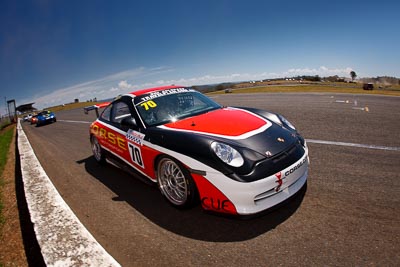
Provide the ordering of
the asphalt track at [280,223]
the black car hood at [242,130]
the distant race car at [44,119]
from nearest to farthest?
the asphalt track at [280,223]
the black car hood at [242,130]
the distant race car at [44,119]

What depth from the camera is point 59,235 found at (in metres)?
2.59

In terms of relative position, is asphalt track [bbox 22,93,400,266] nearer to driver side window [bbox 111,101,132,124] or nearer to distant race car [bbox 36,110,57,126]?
driver side window [bbox 111,101,132,124]

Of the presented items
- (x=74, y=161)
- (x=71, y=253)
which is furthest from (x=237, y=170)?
(x=74, y=161)

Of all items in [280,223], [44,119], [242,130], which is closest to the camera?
[280,223]

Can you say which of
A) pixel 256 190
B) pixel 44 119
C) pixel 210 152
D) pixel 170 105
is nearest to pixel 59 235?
pixel 210 152

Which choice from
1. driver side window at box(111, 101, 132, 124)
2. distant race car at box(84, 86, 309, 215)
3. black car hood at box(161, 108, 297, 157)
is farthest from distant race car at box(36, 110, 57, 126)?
black car hood at box(161, 108, 297, 157)

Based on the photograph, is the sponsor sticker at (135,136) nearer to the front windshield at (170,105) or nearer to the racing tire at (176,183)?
the front windshield at (170,105)

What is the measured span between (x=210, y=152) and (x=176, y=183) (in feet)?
2.36

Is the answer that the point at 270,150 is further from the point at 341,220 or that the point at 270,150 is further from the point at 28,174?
the point at 28,174

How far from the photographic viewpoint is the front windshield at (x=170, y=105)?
3674 mm

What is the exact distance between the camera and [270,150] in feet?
8.83

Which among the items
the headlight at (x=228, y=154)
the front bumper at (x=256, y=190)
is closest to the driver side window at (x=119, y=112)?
the headlight at (x=228, y=154)

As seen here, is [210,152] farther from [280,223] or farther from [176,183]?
[280,223]

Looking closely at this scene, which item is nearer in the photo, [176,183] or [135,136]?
[176,183]
